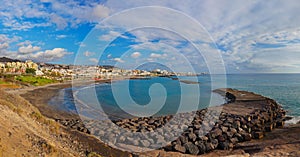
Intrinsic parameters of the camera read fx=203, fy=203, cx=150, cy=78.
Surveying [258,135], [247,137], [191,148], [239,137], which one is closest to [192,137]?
[191,148]

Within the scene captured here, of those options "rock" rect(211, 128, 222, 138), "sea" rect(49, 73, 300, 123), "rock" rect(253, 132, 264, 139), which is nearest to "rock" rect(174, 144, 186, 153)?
"rock" rect(211, 128, 222, 138)

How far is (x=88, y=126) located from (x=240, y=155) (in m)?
8.39

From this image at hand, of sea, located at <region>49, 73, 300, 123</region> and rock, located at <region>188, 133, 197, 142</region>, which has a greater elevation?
rock, located at <region>188, 133, 197, 142</region>

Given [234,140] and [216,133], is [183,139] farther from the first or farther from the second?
[234,140]

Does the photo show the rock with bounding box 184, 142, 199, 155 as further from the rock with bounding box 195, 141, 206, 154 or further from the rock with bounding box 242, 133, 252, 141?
the rock with bounding box 242, 133, 252, 141

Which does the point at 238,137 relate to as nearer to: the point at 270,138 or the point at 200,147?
the point at 270,138

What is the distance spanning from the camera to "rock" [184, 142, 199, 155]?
349 inches

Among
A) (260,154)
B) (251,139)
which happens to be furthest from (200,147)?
(251,139)

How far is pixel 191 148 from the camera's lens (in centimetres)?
902

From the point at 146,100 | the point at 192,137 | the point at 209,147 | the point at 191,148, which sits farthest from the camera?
the point at 146,100

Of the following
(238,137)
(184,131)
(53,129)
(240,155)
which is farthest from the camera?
(184,131)

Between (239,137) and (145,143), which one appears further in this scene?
(239,137)

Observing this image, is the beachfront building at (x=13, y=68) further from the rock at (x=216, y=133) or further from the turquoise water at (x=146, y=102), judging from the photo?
the rock at (x=216, y=133)

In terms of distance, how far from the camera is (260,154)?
27.8 feet
